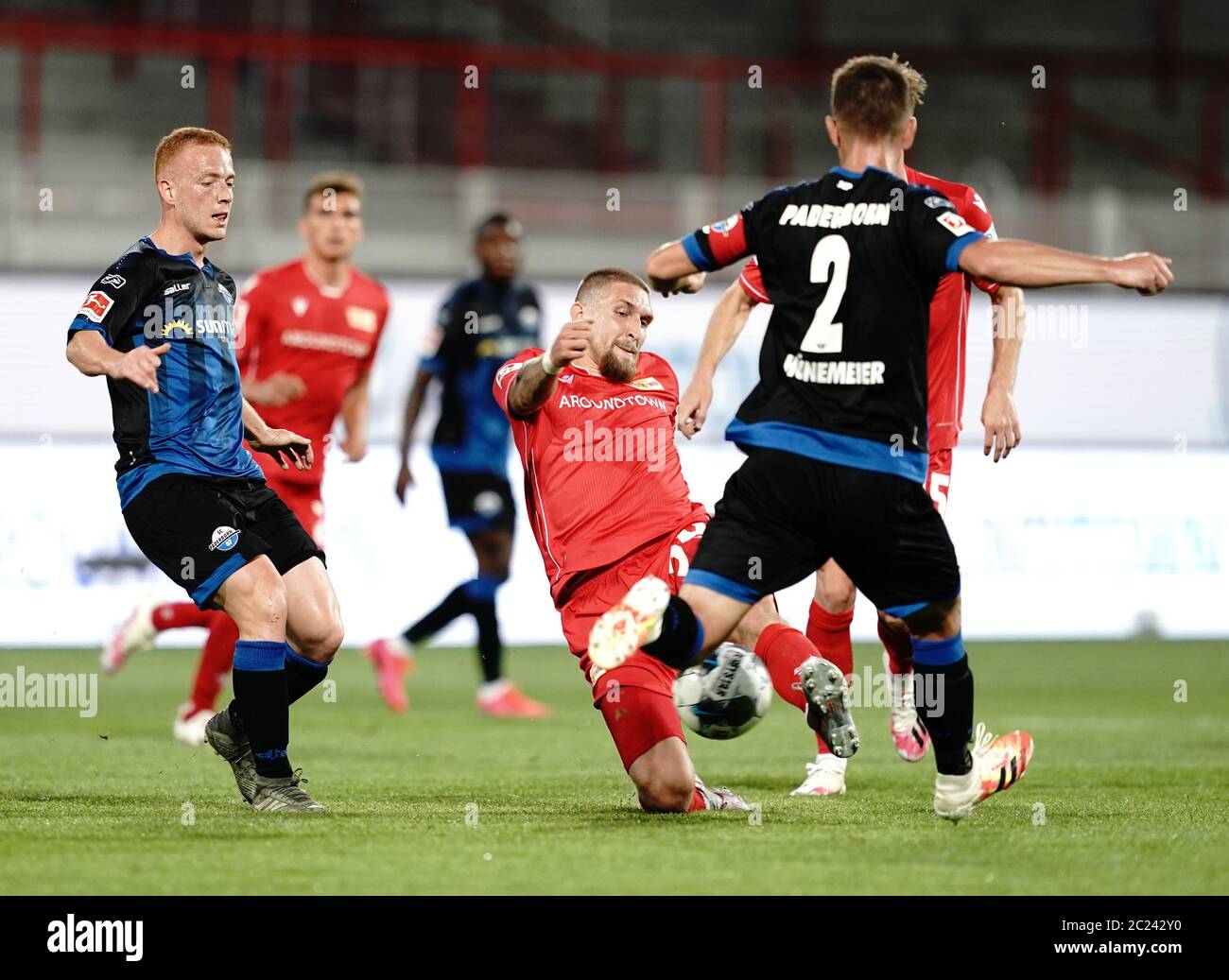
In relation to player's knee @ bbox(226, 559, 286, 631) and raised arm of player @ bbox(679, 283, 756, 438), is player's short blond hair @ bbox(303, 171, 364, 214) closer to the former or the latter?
raised arm of player @ bbox(679, 283, 756, 438)

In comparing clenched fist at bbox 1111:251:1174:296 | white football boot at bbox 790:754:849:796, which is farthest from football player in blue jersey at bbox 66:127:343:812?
clenched fist at bbox 1111:251:1174:296

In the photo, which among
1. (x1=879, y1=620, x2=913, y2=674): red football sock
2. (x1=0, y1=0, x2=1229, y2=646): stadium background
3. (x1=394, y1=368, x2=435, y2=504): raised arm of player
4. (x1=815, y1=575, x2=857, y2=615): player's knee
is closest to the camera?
(x1=815, y1=575, x2=857, y2=615): player's knee

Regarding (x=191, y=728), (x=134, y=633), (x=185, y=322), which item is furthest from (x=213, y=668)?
(x=185, y=322)

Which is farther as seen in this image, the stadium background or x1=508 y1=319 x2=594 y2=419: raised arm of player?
the stadium background

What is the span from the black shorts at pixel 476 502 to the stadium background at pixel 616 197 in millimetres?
2607

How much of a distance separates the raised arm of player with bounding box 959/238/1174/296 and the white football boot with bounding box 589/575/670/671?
1.20 meters

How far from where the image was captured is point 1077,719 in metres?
9.23

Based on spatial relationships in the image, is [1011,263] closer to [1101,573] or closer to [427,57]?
[1101,573]

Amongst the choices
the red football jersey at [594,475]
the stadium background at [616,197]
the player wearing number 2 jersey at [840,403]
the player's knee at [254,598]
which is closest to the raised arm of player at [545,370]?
the red football jersey at [594,475]

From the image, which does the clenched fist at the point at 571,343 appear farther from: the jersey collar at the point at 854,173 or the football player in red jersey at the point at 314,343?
the football player in red jersey at the point at 314,343

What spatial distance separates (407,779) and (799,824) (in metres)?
1.84

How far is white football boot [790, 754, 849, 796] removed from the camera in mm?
6242

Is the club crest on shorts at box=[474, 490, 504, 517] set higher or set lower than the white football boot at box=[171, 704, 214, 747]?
higher

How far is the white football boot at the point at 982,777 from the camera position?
5.25 meters
